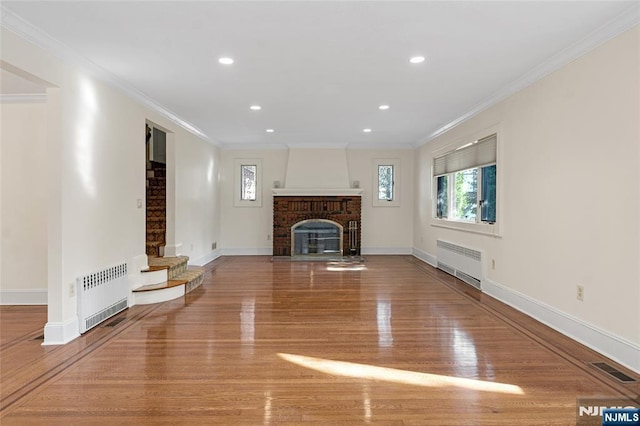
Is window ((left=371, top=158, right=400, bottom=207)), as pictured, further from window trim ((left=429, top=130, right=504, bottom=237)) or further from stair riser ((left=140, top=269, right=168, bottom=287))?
stair riser ((left=140, top=269, right=168, bottom=287))

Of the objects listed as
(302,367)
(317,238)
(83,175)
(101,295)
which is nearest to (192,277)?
(101,295)

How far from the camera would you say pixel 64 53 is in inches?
130

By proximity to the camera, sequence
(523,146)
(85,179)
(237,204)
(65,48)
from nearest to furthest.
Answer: (65,48), (85,179), (523,146), (237,204)

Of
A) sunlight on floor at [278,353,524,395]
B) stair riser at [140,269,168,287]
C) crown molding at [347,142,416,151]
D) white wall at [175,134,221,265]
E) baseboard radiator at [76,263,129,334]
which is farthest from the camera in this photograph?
crown molding at [347,142,416,151]

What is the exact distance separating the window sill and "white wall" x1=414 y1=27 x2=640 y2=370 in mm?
147

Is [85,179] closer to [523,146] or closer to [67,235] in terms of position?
[67,235]

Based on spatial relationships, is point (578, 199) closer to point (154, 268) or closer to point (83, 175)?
point (83, 175)

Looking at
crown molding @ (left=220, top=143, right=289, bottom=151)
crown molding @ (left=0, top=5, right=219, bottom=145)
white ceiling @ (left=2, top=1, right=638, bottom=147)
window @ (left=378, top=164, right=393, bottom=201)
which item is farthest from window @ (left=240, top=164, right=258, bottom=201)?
crown molding @ (left=0, top=5, right=219, bottom=145)

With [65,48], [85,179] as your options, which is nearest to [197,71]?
[65,48]

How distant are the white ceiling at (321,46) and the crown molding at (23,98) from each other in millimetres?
1100

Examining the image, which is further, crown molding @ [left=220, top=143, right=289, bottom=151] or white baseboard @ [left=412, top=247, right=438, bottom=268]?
crown molding @ [left=220, top=143, right=289, bottom=151]

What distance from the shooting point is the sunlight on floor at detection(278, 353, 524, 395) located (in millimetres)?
2494

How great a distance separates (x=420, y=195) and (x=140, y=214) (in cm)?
584

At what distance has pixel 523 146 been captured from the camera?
424cm
